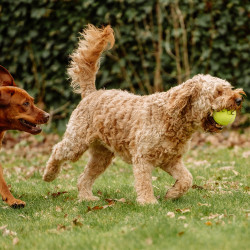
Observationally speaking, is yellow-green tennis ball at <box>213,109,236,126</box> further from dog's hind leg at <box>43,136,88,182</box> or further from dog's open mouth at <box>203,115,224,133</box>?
dog's hind leg at <box>43,136,88,182</box>

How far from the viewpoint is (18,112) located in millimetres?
5312

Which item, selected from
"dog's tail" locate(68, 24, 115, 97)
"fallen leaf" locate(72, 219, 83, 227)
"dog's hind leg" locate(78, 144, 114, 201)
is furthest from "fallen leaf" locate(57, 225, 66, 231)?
"dog's tail" locate(68, 24, 115, 97)

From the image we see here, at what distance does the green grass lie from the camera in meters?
3.46

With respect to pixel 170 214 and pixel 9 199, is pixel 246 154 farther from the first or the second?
pixel 9 199

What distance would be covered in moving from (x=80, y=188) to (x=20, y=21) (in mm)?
6938

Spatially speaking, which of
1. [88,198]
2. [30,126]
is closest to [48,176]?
[88,198]

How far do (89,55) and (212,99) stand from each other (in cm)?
196

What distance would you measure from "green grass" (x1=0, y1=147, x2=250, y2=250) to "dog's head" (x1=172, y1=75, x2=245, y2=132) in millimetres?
891

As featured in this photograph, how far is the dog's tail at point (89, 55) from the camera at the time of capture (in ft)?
18.8

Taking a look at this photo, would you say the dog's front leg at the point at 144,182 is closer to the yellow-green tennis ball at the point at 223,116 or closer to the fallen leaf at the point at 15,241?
the yellow-green tennis ball at the point at 223,116

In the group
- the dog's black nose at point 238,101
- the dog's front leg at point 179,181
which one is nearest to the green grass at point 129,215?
the dog's front leg at point 179,181

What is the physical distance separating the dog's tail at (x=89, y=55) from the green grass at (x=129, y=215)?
1458 millimetres

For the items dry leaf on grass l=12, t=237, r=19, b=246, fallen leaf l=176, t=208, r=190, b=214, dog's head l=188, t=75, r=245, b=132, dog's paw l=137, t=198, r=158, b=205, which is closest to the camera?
dry leaf on grass l=12, t=237, r=19, b=246

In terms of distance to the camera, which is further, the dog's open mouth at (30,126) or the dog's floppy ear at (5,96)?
the dog's open mouth at (30,126)
